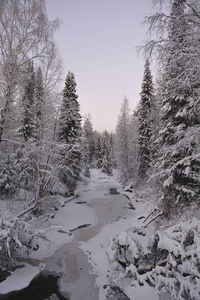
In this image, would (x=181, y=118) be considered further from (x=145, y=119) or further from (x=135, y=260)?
(x=145, y=119)

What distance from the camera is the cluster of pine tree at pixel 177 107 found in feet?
14.3

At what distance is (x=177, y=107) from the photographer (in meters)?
9.38

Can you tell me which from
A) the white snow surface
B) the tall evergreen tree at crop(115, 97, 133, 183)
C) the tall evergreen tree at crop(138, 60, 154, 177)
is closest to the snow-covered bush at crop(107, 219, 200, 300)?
the white snow surface

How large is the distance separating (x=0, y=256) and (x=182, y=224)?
20.2 ft

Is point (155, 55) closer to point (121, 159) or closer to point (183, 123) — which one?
point (183, 123)

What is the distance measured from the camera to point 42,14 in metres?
6.80

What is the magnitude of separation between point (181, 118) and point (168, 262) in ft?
22.2

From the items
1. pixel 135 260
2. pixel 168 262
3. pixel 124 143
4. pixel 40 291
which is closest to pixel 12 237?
pixel 40 291

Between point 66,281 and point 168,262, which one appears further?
point 66,281

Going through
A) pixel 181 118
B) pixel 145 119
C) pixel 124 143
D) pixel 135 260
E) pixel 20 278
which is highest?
pixel 145 119

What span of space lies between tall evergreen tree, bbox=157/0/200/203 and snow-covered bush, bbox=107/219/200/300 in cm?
204

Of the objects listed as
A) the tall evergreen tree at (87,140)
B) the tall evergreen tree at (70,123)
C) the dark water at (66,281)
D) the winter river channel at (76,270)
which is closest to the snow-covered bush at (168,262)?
the dark water at (66,281)

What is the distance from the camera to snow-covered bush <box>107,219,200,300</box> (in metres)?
4.05

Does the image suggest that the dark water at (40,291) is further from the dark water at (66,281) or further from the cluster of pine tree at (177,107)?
the cluster of pine tree at (177,107)
